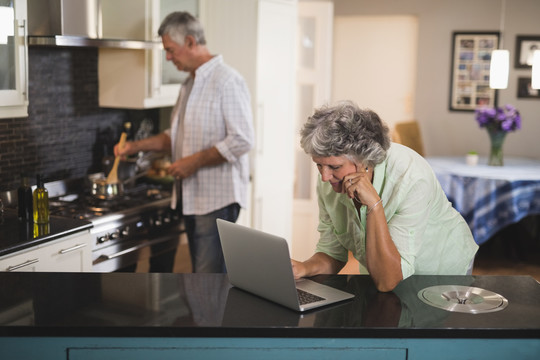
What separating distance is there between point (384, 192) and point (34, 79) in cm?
245

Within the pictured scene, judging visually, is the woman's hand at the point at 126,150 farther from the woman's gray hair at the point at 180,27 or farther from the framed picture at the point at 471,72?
the framed picture at the point at 471,72

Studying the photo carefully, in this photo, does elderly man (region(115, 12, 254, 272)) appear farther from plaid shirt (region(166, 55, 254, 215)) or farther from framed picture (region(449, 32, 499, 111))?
framed picture (region(449, 32, 499, 111))

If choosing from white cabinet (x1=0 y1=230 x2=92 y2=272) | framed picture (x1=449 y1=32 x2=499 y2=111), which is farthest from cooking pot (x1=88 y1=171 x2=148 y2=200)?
framed picture (x1=449 y1=32 x2=499 y2=111)

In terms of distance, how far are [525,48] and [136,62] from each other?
14.7 ft

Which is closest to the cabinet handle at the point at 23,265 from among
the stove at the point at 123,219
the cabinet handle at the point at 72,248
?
the cabinet handle at the point at 72,248

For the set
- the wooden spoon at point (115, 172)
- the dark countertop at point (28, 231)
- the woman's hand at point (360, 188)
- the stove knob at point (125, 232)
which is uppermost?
the woman's hand at point (360, 188)

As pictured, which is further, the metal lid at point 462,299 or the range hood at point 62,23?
the range hood at point 62,23

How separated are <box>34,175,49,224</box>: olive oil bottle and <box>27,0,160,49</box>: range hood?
0.75 metres

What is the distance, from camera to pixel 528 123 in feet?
23.3

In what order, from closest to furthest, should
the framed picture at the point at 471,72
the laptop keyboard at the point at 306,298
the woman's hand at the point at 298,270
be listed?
the laptop keyboard at the point at 306,298 → the woman's hand at the point at 298,270 → the framed picture at the point at 471,72

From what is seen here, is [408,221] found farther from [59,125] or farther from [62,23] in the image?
[59,125]

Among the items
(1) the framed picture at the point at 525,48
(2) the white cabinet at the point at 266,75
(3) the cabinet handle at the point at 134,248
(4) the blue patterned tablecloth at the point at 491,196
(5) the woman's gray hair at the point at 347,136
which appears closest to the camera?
(5) the woman's gray hair at the point at 347,136

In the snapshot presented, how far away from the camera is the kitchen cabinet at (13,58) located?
10.5 feet

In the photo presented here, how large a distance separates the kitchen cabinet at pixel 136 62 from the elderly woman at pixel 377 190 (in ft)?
7.09
